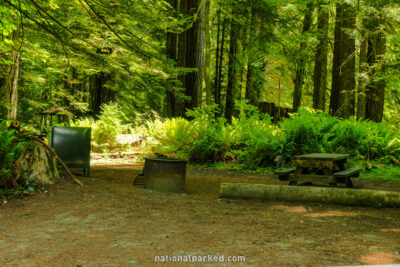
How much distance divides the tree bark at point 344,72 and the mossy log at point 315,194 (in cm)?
843

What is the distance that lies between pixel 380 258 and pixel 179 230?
215cm

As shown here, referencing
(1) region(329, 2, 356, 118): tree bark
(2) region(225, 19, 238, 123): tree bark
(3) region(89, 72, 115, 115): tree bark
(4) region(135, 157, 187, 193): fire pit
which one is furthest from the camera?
(3) region(89, 72, 115, 115): tree bark

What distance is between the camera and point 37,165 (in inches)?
251

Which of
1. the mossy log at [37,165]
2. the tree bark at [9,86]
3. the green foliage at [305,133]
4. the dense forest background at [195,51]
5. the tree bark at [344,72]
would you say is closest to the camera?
the mossy log at [37,165]

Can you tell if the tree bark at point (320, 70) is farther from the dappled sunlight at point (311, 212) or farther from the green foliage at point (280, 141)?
the dappled sunlight at point (311, 212)

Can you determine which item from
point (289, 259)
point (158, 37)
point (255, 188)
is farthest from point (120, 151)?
point (289, 259)

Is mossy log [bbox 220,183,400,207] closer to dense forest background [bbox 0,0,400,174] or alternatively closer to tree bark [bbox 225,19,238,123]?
dense forest background [bbox 0,0,400,174]

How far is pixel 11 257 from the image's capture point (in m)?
3.35

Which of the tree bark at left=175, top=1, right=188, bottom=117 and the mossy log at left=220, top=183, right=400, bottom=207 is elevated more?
the tree bark at left=175, top=1, right=188, bottom=117

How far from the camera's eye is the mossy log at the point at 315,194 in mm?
5676

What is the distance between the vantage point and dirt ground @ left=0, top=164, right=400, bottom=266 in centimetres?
340

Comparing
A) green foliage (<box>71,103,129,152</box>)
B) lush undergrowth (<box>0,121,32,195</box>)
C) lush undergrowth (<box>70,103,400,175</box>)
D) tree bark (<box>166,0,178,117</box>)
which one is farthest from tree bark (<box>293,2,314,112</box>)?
lush undergrowth (<box>0,121,32,195</box>)

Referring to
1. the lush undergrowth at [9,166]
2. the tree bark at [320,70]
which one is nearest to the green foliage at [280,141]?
the tree bark at [320,70]

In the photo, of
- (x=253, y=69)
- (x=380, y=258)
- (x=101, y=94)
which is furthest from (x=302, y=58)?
(x=380, y=258)
